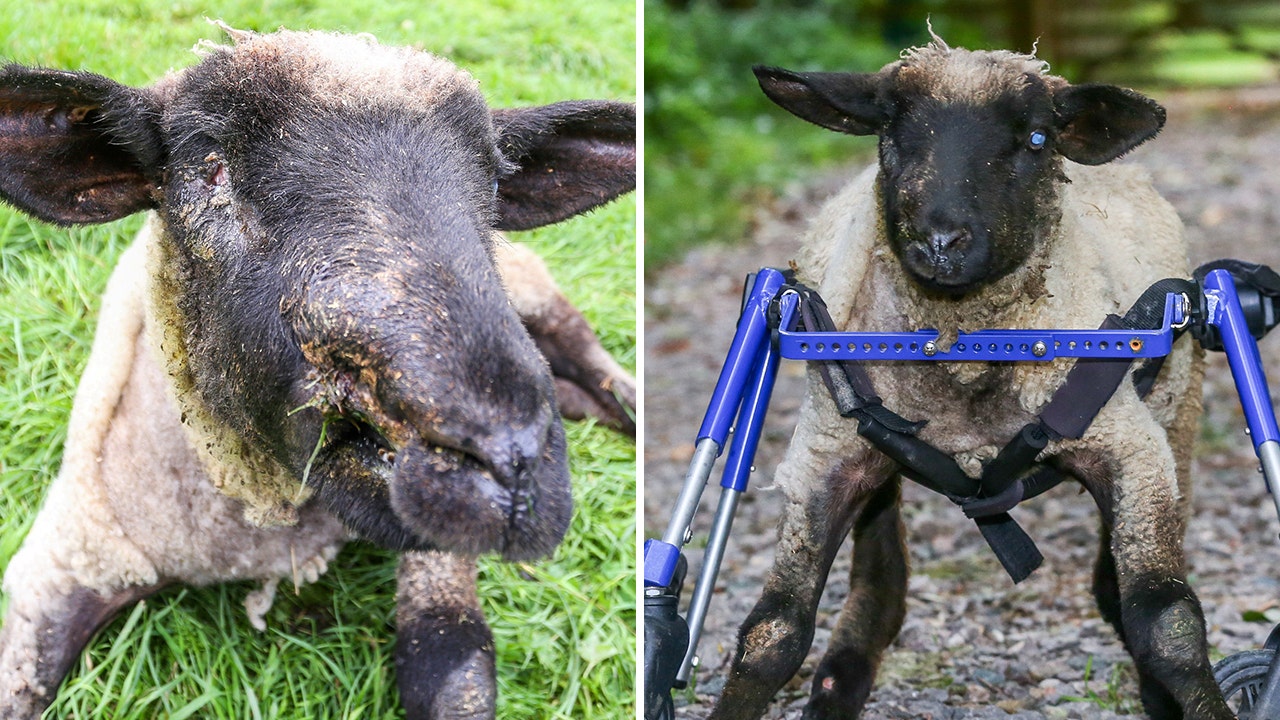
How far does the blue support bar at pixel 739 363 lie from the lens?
292cm

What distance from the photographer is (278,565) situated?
350cm

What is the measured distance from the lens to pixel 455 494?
90.0 inches

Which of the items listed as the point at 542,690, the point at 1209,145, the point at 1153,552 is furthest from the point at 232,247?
the point at 1209,145

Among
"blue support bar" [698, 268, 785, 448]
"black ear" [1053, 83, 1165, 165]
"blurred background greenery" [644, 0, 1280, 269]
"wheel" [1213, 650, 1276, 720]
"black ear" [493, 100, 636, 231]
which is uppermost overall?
"blurred background greenery" [644, 0, 1280, 269]

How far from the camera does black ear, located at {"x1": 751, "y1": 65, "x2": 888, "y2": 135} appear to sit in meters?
2.76

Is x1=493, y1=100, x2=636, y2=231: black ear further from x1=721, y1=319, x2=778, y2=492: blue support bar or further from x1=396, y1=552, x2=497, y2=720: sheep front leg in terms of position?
x1=396, y1=552, x2=497, y2=720: sheep front leg

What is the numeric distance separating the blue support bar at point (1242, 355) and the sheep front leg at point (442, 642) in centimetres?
200

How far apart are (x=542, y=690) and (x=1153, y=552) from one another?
72.6 inches

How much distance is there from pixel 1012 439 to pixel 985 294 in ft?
1.08

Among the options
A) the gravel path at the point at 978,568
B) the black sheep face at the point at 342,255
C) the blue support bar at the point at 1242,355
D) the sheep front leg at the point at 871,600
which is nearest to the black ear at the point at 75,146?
the black sheep face at the point at 342,255

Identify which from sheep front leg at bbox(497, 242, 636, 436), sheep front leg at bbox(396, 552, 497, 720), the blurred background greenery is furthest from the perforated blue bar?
the blurred background greenery

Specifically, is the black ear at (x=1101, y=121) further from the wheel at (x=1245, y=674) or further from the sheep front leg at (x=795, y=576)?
the wheel at (x=1245, y=674)

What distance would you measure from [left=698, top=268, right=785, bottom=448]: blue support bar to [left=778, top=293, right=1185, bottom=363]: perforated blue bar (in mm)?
194

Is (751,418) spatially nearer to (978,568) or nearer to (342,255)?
(342,255)
